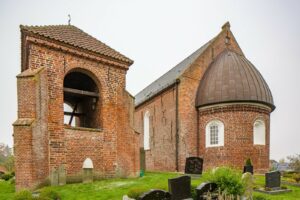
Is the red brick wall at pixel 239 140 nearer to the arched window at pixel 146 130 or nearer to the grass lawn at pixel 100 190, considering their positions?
the grass lawn at pixel 100 190

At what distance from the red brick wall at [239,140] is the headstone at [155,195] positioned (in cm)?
1040

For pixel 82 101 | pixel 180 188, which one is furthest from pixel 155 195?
pixel 82 101

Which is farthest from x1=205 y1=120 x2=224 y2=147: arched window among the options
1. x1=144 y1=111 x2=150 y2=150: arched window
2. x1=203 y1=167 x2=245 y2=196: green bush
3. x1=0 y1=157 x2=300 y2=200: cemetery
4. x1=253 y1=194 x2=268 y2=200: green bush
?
x1=203 y1=167 x2=245 y2=196: green bush

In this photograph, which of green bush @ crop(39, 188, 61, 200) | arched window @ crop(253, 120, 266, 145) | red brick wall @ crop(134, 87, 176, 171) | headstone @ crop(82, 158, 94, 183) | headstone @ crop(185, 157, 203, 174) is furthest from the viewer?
red brick wall @ crop(134, 87, 176, 171)

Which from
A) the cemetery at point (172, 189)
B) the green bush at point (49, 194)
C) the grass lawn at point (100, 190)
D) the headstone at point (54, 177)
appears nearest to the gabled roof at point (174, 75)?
the cemetery at point (172, 189)

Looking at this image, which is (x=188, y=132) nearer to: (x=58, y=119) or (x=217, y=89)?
(x=217, y=89)

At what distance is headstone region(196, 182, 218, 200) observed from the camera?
979 centimetres

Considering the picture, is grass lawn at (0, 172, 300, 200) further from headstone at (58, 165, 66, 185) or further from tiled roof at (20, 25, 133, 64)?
tiled roof at (20, 25, 133, 64)

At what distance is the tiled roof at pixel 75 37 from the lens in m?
12.3

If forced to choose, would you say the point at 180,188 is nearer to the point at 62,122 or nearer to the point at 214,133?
the point at 62,122

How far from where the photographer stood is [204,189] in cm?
999

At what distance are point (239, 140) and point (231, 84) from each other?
160 inches

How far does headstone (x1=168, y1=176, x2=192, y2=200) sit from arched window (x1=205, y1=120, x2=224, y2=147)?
354 inches

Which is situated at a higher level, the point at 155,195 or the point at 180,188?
the point at 155,195
